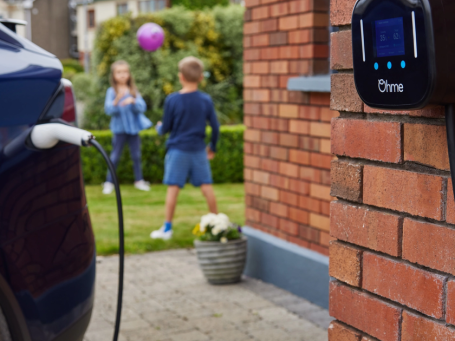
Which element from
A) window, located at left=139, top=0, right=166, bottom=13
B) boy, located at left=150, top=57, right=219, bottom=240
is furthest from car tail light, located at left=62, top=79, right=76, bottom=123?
window, located at left=139, top=0, right=166, bottom=13

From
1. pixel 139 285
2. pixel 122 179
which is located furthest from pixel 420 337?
pixel 122 179

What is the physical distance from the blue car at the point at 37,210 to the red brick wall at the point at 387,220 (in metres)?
0.96

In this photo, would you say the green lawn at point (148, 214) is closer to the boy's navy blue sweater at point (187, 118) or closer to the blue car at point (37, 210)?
the boy's navy blue sweater at point (187, 118)

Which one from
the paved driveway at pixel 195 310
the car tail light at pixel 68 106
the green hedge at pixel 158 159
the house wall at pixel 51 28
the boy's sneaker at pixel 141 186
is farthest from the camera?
the house wall at pixel 51 28

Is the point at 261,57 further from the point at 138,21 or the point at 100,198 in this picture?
the point at 138,21

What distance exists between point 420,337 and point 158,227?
5.76m

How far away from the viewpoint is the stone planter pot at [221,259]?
4.73m

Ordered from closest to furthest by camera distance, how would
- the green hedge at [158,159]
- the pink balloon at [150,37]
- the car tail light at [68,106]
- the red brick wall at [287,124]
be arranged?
1. the car tail light at [68,106]
2. the red brick wall at [287,124]
3. the green hedge at [158,159]
4. the pink balloon at [150,37]

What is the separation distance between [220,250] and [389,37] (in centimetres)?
366

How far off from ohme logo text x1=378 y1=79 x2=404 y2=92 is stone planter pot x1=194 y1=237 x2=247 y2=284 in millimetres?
3580

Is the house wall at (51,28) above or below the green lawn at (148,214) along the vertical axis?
above

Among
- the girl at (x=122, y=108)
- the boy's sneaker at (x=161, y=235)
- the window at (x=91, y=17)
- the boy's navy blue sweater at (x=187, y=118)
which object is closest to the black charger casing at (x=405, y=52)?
the boy's navy blue sweater at (x=187, y=118)

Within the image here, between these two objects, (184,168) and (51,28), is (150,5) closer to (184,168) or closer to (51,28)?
(51,28)

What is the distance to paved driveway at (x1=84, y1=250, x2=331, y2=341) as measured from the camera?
12.6 ft
